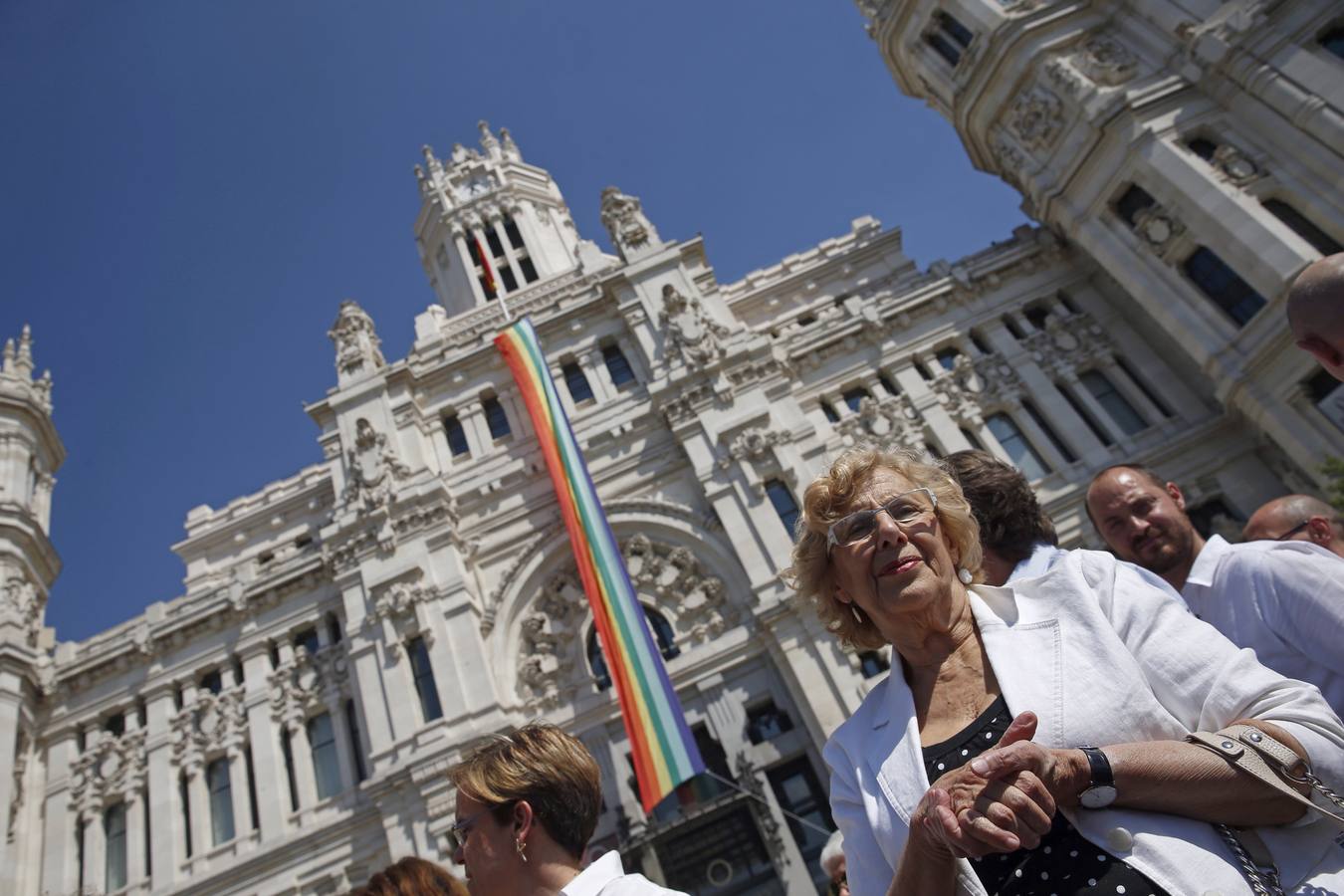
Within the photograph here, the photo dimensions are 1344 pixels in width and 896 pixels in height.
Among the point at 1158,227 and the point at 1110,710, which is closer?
the point at 1110,710

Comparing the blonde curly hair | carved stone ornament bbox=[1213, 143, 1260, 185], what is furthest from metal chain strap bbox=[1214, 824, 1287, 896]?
carved stone ornament bbox=[1213, 143, 1260, 185]

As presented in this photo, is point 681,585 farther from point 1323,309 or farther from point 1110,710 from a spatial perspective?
point 1110,710

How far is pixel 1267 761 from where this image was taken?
2369 millimetres

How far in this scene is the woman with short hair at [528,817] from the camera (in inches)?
146

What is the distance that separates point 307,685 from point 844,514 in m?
22.0

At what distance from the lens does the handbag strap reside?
234cm

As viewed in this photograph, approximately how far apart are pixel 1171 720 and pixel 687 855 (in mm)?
16032

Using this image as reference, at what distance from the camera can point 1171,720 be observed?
2.63 m

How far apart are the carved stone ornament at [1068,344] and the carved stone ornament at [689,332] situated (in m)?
8.64

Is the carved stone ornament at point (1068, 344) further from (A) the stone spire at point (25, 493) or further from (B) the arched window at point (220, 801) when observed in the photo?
(A) the stone spire at point (25, 493)

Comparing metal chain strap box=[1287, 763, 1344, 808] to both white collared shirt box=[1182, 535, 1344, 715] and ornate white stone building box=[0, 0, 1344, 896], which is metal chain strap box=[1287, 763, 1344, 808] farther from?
ornate white stone building box=[0, 0, 1344, 896]

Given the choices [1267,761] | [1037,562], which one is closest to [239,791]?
[1037,562]

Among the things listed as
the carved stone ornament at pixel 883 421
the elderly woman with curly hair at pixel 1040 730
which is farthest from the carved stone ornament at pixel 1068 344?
the elderly woman with curly hair at pixel 1040 730

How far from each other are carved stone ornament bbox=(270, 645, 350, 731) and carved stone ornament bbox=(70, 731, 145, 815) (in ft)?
12.4
